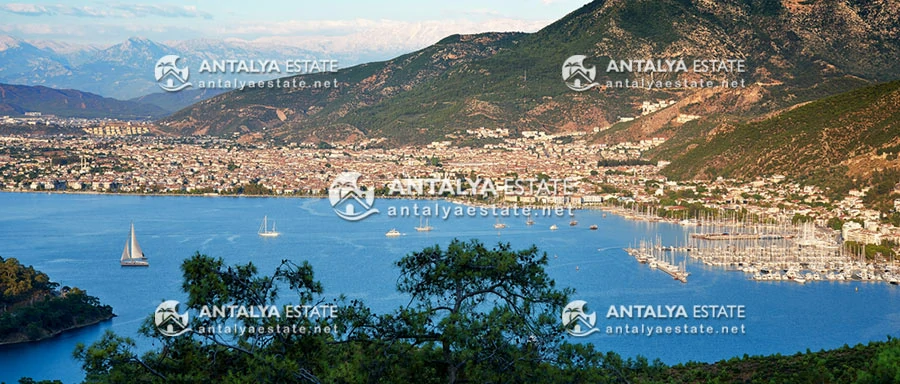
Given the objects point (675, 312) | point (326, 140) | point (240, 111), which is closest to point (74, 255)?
point (675, 312)

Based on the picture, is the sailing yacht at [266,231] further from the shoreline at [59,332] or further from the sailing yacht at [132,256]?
the shoreline at [59,332]

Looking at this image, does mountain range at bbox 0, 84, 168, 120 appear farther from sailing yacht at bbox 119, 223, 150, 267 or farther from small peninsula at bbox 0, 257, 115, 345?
small peninsula at bbox 0, 257, 115, 345

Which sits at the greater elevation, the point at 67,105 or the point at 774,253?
the point at 67,105

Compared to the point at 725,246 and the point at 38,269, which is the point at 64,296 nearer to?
the point at 38,269

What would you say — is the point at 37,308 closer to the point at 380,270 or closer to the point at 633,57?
the point at 380,270

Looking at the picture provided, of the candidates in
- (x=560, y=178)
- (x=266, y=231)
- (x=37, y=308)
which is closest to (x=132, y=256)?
(x=266, y=231)

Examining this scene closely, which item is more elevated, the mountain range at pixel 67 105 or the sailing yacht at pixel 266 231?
the mountain range at pixel 67 105

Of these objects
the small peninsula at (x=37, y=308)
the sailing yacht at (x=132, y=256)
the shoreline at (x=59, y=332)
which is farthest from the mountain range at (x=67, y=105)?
the shoreline at (x=59, y=332)
